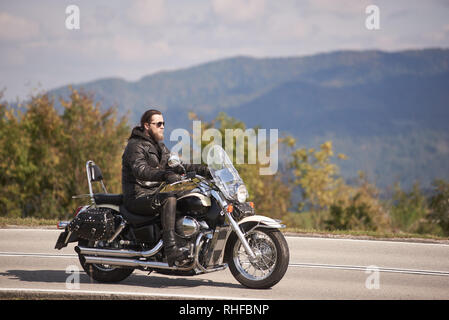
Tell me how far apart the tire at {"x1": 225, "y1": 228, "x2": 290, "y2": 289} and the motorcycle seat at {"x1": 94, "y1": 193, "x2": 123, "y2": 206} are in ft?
4.91

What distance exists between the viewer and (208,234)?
24.0ft

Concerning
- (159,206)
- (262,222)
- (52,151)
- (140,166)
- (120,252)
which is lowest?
(120,252)

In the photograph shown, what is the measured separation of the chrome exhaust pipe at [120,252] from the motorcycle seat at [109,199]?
23.5 inches

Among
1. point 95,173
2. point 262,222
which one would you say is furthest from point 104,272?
point 262,222

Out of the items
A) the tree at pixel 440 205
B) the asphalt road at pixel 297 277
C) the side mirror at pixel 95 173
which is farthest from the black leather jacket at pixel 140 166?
the tree at pixel 440 205

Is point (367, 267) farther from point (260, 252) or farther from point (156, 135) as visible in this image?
point (156, 135)

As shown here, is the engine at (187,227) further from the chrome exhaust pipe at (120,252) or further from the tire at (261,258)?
the tire at (261,258)

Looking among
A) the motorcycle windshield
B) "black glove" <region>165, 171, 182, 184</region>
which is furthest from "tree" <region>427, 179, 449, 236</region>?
"black glove" <region>165, 171, 182, 184</region>

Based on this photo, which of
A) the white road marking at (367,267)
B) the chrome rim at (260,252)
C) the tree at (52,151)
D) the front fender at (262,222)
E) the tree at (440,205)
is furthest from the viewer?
the tree at (52,151)

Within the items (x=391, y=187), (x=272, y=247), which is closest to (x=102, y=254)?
(x=272, y=247)

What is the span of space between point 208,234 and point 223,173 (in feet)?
2.38

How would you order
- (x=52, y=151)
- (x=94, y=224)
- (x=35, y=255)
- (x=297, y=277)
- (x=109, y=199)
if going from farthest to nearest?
(x=52, y=151) < (x=35, y=255) < (x=297, y=277) < (x=109, y=199) < (x=94, y=224)

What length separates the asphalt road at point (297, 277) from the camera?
7.30m
